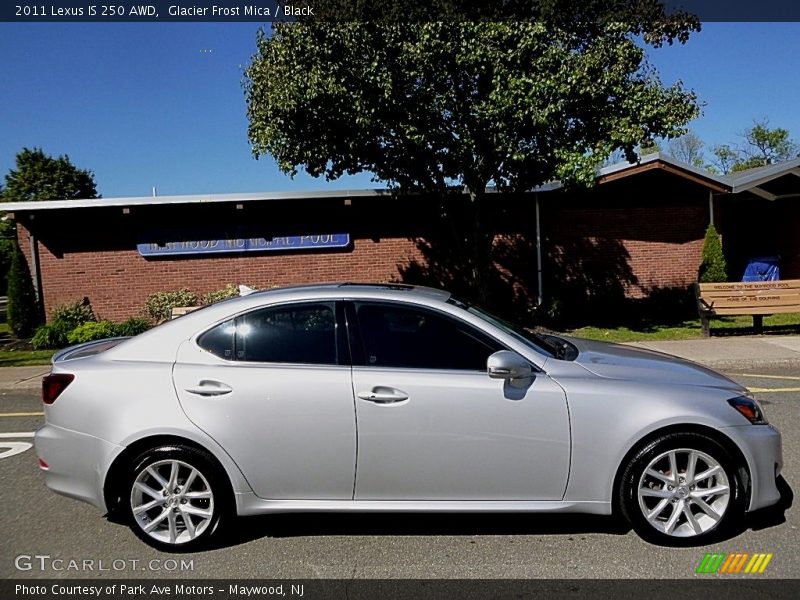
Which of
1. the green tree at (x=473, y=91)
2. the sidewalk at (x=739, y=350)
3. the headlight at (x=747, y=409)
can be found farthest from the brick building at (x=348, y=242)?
the headlight at (x=747, y=409)

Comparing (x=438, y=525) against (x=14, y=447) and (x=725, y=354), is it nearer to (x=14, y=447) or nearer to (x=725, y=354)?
(x=14, y=447)

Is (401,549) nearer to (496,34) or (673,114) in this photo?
(496,34)

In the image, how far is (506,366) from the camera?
12.0 ft

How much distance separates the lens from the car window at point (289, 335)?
391 cm

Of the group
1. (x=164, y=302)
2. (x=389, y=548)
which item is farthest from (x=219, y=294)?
(x=389, y=548)

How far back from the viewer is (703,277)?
1525 cm

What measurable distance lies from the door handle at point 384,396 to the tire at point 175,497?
38.6 inches

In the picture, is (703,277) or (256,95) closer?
(256,95)

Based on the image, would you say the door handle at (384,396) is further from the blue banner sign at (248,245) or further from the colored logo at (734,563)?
the blue banner sign at (248,245)

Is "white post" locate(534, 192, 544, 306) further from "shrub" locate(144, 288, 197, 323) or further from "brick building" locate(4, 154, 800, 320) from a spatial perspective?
"shrub" locate(144, 288, 197, 323)

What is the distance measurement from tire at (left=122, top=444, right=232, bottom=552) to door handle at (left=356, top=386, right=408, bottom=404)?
98cm

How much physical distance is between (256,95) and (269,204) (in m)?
3.87

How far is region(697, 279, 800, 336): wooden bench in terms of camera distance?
11.5 meters
